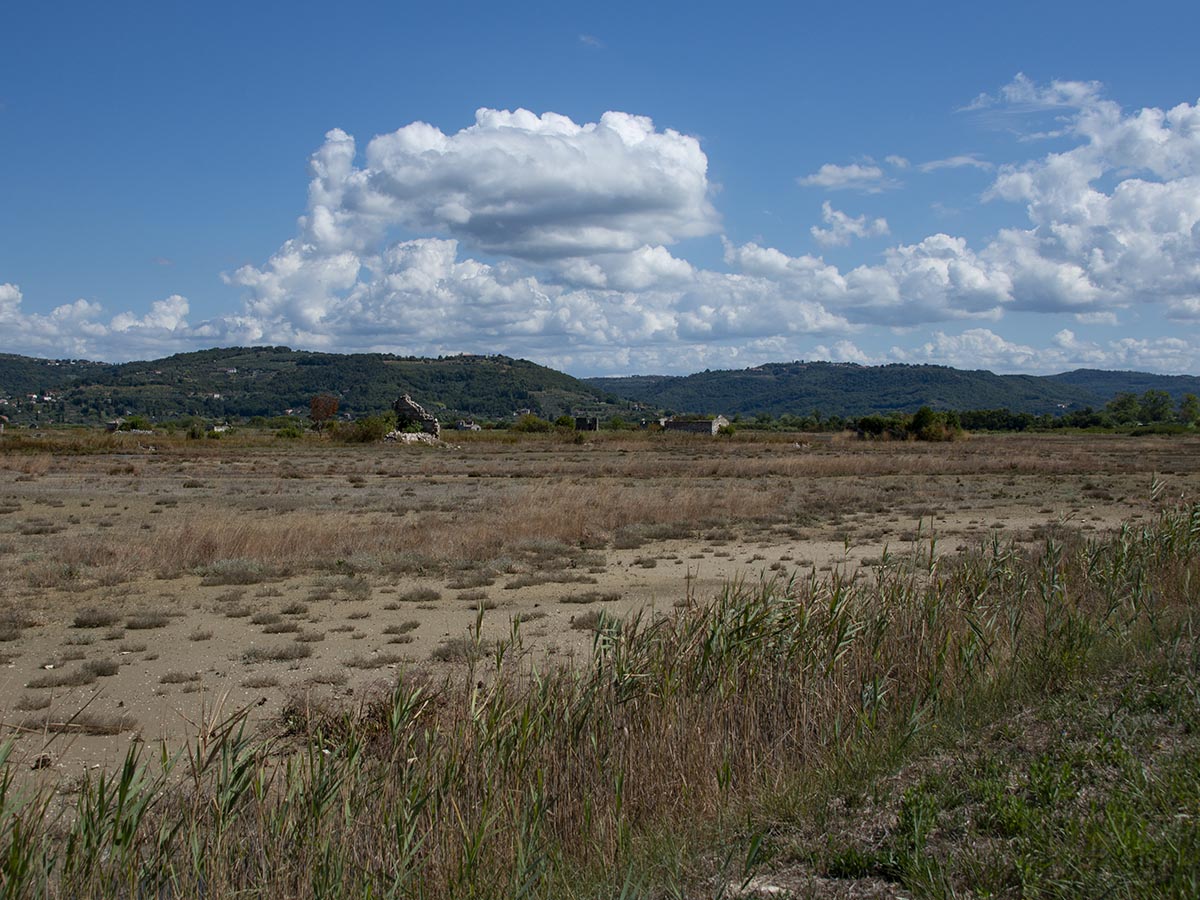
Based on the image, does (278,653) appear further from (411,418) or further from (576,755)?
(411,418)

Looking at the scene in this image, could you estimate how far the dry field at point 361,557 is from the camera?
10.1m

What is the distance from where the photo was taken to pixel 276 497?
34000mm

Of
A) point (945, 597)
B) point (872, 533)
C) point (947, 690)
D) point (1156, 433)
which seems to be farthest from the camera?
point (1156, 433)

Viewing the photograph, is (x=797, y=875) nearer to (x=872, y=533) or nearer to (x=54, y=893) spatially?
(x=54, y=893)

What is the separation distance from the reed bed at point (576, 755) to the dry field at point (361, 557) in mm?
581

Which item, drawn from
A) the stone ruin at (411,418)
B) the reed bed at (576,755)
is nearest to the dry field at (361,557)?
the reed bed at (576,755)

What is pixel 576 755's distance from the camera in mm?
5848

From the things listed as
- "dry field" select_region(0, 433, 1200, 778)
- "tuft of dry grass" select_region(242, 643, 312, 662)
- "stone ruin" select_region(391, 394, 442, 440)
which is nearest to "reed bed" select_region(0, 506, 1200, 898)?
"dry field" select_region(0, 433, 1200, 778)

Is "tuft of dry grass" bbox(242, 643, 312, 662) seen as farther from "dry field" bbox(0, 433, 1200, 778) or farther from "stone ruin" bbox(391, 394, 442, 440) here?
"stone ruin" bbox(391, 394, 442, 440)

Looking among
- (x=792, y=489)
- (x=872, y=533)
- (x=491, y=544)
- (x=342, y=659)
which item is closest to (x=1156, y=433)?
(x=792, y=489)

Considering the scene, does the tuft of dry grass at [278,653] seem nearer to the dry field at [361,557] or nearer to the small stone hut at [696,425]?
the dry field at [361,557]

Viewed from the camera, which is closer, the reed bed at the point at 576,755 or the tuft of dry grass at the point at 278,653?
the reed bed at the point at 576,755

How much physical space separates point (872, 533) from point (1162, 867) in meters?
20.3

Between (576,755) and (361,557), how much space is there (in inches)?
527
